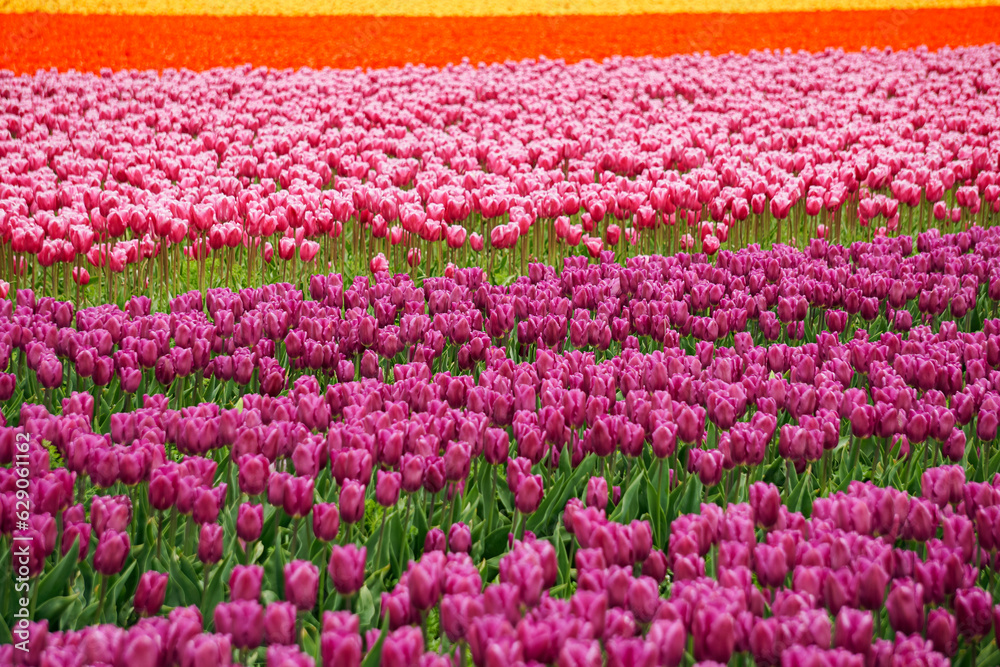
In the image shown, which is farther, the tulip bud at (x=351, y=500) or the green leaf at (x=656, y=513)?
the green leaf at (x=656, y=513)

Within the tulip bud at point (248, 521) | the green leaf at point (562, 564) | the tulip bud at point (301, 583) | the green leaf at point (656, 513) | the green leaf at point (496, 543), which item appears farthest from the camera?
the green leaf at point (496, 543)

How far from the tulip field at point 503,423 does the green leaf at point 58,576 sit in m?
0.02

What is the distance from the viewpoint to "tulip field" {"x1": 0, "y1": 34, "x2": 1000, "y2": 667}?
6.33ft

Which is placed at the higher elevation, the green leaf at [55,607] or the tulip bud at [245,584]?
the tulip bud at [245,584]

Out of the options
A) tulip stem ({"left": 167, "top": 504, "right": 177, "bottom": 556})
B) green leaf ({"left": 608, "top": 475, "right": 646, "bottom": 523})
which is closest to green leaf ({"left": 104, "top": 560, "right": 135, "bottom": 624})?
tulip stem ({"left": 167, "top": 504, "right": 177, "bottom": 556})

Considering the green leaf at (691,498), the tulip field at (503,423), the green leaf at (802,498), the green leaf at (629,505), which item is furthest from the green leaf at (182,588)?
the green leaf at (802,498)

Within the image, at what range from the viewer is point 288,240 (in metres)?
5.34

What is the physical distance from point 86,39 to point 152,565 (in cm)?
1750

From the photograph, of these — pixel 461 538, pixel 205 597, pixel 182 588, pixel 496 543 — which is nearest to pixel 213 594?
pixel 205 597

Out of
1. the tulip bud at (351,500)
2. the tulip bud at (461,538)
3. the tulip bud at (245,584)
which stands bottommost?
the tulip bud at (461,538)

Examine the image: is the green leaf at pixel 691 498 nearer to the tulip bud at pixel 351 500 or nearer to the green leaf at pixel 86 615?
the tulip bud at pixel 351 500

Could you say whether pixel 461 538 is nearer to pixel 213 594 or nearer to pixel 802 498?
pixel 213 594

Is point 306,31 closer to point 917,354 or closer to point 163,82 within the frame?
point 163,82

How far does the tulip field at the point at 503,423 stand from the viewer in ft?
6.33
